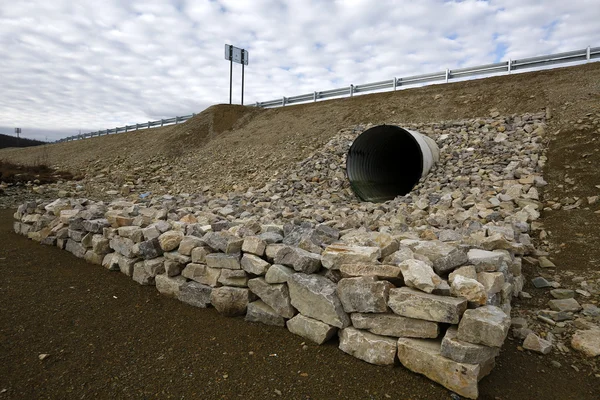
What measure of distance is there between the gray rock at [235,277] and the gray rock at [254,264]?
9 centimetres

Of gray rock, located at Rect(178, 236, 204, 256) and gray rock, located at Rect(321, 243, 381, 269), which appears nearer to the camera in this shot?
gray rock, located at Rect(321, 243, 381, 269)

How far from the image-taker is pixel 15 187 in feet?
47.2

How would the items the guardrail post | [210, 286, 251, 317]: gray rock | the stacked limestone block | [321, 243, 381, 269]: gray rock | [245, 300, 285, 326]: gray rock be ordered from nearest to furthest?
the stacked limestone block, [321, 243, 381, 269]: gray rock, [245, 300, 285, 326]: gray rock, [210, 286, 251, 317]: gray rock, the guardrail post

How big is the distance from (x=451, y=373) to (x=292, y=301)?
5.09 ft

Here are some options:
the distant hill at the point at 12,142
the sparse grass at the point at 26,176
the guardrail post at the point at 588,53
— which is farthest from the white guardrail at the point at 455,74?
the distant hill at the point at 12,142

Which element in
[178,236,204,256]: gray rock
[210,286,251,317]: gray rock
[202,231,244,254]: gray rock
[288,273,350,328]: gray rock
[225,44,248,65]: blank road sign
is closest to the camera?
[288,273,350,328]: gray rock

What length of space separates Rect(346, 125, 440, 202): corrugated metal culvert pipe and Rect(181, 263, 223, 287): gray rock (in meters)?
6.72

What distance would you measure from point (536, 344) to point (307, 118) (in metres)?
16.4

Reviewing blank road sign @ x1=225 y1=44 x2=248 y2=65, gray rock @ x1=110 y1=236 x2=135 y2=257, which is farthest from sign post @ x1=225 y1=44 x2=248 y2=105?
gray rock @ x1=110 y1=236 x2=135 y2=257

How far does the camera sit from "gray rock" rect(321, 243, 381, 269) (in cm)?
350

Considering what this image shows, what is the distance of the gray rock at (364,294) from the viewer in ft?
10.3

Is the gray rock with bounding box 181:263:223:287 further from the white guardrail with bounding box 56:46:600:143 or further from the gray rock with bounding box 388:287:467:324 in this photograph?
the white guardrail with bounding box 56:46:600:143

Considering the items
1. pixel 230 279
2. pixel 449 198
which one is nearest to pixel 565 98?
pixel 449 198

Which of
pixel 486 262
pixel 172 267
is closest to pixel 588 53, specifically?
pixel 486 262
